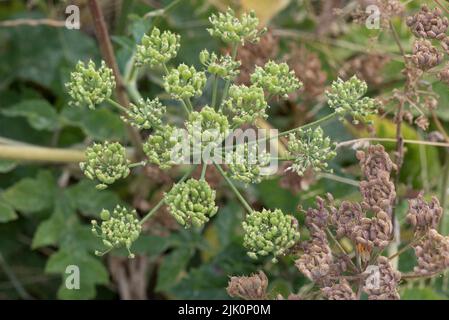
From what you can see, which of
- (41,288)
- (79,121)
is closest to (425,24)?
(79,121)

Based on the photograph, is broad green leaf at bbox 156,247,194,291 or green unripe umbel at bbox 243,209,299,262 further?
broad green leaf at bbox 156,247,194,291

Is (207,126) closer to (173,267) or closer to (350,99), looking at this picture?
(350,99)

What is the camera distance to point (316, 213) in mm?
1571

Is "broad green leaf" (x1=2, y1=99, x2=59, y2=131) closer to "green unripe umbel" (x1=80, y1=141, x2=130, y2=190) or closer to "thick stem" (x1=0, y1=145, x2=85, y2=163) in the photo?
"thick stem" (x1=0, y1=145, x2=85, y2=163)

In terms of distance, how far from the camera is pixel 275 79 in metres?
1.53

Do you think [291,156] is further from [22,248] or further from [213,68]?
[22,248]

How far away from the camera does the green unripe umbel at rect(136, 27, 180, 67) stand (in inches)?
61.5

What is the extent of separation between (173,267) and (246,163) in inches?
35.3

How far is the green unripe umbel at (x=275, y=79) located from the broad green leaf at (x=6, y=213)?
0.91 meters

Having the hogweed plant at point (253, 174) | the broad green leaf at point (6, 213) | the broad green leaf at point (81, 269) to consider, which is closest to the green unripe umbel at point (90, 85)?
the hogweed plant at point (253, 174)

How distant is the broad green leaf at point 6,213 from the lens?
84.4 inches

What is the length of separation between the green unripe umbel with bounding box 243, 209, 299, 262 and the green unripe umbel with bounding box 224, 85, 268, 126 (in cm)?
18

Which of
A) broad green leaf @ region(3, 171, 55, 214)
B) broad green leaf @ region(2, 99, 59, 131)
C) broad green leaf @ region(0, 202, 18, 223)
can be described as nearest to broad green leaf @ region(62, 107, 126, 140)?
broad green leaf @ region(2, 99, 59, 131)

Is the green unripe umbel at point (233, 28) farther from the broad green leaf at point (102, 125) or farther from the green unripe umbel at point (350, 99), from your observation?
the broad green leaf at point (102, 125)
